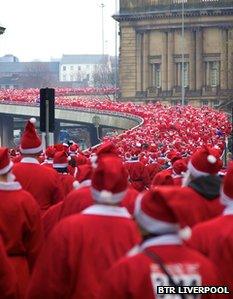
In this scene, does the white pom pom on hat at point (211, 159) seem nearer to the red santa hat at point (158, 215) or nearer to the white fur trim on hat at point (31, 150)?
the white fur trim on hat at point (31, 150)

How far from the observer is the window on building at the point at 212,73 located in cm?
10012

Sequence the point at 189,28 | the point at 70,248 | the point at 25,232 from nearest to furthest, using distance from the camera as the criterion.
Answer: the point at 70,248 → the point at 25,232 → the point at 189,28

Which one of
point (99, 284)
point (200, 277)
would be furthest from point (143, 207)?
point (99, 284)

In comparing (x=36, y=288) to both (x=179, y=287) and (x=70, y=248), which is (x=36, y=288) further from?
(x=179, y=287)

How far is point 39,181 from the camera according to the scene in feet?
37.3

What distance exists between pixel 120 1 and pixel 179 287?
3784 inches

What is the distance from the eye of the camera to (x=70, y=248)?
7.04 meters

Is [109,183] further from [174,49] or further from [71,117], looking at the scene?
[174,49]

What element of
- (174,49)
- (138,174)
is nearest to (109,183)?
(138,174)

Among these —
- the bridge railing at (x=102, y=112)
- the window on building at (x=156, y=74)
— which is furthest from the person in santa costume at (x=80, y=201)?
the window on building at (x=156, y=74)

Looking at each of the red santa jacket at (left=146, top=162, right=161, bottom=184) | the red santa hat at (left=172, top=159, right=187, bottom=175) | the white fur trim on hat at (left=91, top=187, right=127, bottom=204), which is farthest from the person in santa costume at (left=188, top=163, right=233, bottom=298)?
the red santa jacket at (left=146, top=162, right=161, bottom=184)

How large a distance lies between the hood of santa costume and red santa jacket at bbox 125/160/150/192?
9.60 m

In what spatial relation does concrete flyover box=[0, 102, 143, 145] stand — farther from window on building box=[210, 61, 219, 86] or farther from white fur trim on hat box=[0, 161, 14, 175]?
white fur trim on hat box=[0, 161, 14, 175]

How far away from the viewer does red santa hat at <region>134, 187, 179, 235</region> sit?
6301 millimetres
